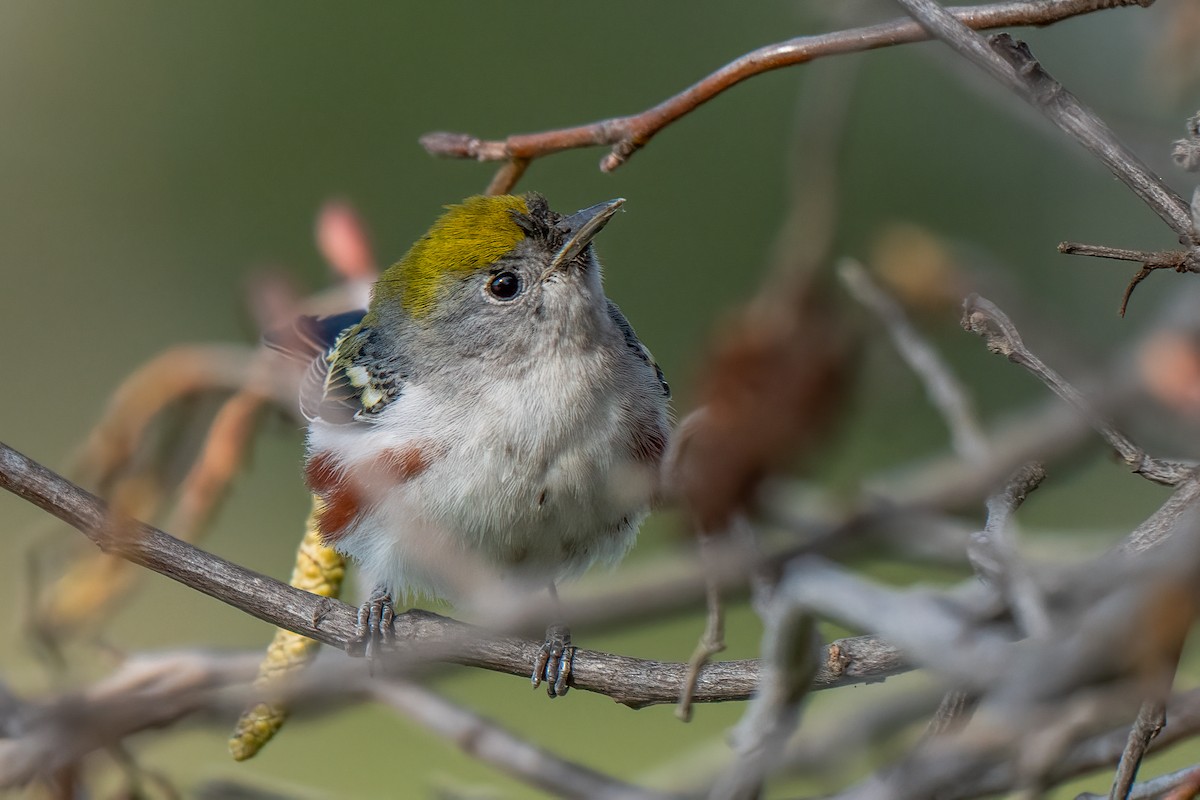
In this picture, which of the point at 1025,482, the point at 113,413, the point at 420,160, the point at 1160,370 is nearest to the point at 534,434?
the point at 113,413

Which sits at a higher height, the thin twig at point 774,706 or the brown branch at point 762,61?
the brown branch at point 762,61

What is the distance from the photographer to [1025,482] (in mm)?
1576

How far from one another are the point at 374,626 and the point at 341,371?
3.42 ft

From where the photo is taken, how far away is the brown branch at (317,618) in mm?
2033

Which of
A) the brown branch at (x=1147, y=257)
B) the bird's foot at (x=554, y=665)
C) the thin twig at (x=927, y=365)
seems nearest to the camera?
the thin twig at (x=927, y=365)

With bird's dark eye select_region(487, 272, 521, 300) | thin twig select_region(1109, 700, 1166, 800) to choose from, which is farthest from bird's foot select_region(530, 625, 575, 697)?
thin twig select_region(1109, 700, 1166, 800)

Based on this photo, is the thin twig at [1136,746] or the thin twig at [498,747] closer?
the thin twig at [1136,746]

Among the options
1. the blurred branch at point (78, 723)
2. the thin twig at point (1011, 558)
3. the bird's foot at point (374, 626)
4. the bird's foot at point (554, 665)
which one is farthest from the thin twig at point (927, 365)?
the bird's foot at point (554, 665)

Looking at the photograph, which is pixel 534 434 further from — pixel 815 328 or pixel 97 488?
pixel 815 328

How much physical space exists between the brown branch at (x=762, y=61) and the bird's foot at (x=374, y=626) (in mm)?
968

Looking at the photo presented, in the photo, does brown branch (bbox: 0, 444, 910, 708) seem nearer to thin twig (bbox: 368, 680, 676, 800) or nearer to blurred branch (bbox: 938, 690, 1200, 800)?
thin twig (bbox: 368, 680, 676, 800)

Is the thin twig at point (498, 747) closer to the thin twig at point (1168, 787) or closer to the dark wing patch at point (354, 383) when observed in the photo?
the thin twig at point (1168, 787)

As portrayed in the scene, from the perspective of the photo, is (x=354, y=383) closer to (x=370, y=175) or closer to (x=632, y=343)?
(x=632, y=343)

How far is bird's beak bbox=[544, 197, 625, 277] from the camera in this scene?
3.22m
